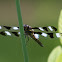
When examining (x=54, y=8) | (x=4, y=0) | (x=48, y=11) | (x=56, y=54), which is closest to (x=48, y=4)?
(x=48, y=11)

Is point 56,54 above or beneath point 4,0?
beneath

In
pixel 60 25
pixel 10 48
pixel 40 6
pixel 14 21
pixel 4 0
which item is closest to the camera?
pixel 60 25

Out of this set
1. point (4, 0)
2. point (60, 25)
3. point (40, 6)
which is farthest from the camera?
point (4, 0)

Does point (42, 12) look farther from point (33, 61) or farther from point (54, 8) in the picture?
point (33, 61)

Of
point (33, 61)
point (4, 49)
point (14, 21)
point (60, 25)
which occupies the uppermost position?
point (60, 25)

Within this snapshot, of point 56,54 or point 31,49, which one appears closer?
point 56,54

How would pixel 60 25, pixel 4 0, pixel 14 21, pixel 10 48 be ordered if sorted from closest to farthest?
pixel 60 25, pixel 10 48, pixel 14 21, pixel 4 0

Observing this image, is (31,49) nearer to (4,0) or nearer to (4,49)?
(4,49)

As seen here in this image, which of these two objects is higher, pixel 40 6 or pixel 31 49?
pixel 40 6

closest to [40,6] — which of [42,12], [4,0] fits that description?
[42,12]
